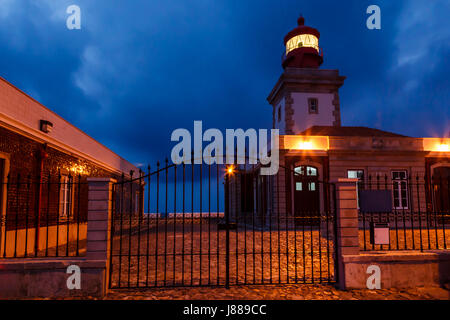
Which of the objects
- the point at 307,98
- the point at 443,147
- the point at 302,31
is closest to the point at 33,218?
the point at 307,98

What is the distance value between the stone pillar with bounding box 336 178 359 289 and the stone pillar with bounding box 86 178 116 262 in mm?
4222

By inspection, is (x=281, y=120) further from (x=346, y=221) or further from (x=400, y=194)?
(x=346, y=221)

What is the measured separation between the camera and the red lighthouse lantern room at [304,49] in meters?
25.5

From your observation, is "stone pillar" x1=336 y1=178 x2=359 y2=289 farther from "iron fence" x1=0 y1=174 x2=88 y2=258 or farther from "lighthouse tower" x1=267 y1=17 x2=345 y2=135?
"lighthouse tower" x1=267 y1=17 x2=345 y2=135

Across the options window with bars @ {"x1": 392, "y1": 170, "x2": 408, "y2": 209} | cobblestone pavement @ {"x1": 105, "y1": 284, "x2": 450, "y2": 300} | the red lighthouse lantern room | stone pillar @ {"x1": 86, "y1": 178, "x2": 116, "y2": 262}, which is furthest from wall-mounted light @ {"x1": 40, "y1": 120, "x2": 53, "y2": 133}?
the red lighthouse lantern room

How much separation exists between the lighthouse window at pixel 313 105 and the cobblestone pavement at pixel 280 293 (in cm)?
1731

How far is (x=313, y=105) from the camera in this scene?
2217cm

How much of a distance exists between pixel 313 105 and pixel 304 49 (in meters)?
6.06

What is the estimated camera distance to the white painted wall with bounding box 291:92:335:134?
2166 centimetres

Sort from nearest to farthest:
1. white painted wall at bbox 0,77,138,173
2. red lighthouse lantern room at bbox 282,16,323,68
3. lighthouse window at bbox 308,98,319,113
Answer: white painted wall at bbox 0,77,138,173, lighthouse window at bbox 308,98,319,113, red lighthouse lantern room at bbox 282,16,323,68

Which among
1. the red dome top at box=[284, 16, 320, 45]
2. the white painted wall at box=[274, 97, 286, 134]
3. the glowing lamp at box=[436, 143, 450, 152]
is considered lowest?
the glowing lamp at box=[436, 143, 450, 152]

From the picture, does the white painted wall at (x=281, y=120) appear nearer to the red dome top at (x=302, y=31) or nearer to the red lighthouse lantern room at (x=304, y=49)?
the red lighthouse lantern room at (x=304, y=49)

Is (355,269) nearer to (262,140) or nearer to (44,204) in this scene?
(44,204)
